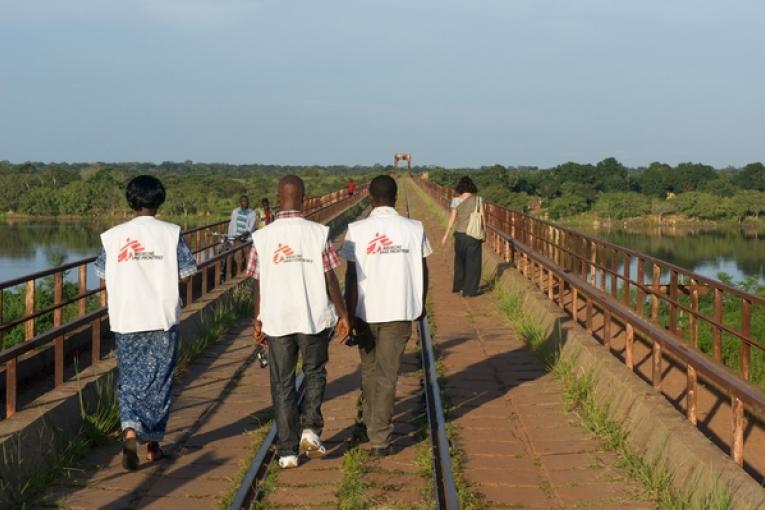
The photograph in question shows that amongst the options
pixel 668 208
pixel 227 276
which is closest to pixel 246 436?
pixel 227 276

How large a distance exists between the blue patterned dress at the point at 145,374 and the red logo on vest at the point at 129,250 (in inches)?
6.9

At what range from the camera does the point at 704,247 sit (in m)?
44.3

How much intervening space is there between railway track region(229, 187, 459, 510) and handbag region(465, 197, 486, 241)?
247 inches

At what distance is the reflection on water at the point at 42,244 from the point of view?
135ft

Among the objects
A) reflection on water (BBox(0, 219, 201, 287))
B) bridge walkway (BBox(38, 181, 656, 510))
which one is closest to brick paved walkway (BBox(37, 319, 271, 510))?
bridge walkway (BBox(38, 181, 656, 510))

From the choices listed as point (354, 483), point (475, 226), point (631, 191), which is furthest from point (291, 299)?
point (631, 191)

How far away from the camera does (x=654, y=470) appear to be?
228 inches

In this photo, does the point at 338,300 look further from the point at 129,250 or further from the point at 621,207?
the point at 621,207

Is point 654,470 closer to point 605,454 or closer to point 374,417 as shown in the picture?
point 605,454

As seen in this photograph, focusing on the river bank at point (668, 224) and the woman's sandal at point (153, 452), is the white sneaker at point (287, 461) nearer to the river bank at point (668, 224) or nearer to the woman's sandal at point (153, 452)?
the woman's sandal at point (153, 452)

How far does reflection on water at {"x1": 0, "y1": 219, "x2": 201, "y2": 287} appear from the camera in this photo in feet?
135

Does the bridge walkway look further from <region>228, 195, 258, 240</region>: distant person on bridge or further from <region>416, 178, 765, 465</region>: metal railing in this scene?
<region>228, 195, 258, 240</region>: distant person on bridge

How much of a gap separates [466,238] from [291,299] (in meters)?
8.78

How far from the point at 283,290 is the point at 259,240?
35 centimetres
